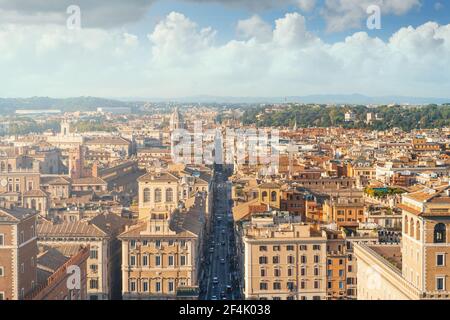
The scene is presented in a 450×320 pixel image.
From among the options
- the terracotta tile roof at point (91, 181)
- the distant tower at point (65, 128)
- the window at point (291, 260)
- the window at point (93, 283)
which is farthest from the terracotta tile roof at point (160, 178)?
the distant tower at point (65, 128)

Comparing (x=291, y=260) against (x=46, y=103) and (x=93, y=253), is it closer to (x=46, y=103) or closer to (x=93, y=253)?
(x=93, y=253)

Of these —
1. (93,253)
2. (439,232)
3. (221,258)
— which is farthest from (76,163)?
(439,232)

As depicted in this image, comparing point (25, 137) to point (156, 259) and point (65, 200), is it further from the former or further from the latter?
point (156, 259)

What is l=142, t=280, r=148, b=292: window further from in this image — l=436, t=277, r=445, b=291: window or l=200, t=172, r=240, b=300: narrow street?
l=436, t=277, r=445, b=291: window

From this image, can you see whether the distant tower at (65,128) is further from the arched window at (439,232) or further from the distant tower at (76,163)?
the arched window at (439,232)

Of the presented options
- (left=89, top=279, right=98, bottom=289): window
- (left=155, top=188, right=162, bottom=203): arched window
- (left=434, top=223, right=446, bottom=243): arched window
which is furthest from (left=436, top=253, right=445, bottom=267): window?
(left=155, top=188, right=162, bottom=203): arched window

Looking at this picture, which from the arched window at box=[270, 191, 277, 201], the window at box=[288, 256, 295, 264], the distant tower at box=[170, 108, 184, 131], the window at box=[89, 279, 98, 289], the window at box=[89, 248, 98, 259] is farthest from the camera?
the distant tower at box=[170, 108, 184, 131]
